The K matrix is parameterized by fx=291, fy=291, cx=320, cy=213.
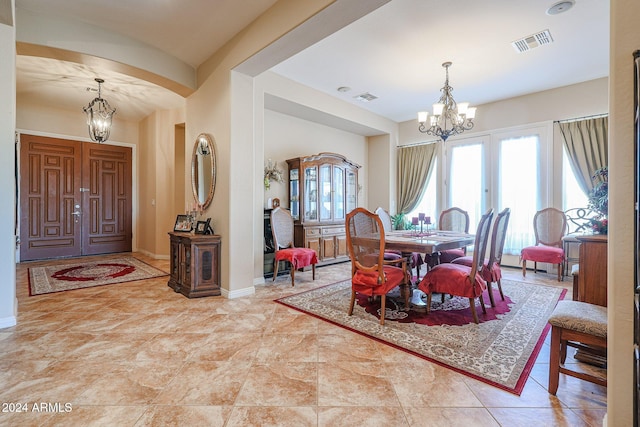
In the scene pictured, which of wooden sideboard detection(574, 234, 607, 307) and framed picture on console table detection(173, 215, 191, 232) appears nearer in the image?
wooden sideboard detection(574, 234, 607, 307)

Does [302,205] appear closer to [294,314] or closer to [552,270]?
[294,314]

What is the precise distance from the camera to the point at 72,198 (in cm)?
620

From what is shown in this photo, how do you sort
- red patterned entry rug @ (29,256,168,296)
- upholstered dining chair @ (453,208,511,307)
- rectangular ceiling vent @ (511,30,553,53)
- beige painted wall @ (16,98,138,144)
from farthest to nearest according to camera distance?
beige painted wall @ (16,98,138,144)
red patterned entry rug @ (29,256,168,296)
rectangular ceiling vent @ (511,30,553,53)
upholstered dining chair @ (453,208,511,307)

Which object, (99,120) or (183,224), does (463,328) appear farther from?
(99,120)

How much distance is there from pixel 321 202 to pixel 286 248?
123 centimetres

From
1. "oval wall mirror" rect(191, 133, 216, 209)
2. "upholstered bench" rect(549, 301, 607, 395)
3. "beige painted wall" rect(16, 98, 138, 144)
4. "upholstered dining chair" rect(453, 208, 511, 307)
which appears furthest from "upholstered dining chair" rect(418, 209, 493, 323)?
"beige painted wall" rect(16, 98, 138, 144)

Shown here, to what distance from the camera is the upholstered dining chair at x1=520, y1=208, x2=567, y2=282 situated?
4418mm

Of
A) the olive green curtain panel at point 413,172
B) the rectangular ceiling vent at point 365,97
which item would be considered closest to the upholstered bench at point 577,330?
the rectangular ceiling vent at point 365,97

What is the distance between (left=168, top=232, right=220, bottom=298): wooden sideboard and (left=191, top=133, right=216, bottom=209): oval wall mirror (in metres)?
0.60

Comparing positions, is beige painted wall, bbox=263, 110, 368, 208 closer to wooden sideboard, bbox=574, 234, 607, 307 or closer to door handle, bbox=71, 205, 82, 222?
wooden sideboard, bbox=574, 234, 607, 307

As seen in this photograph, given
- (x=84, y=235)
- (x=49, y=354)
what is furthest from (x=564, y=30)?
(x=84, y=235)

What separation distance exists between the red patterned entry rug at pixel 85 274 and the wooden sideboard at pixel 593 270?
5.18 metres

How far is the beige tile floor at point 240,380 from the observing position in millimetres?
1537

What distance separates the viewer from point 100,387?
1.77 metres
